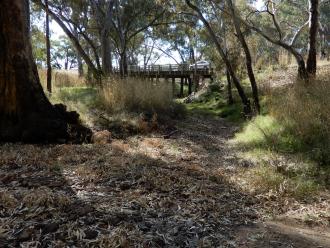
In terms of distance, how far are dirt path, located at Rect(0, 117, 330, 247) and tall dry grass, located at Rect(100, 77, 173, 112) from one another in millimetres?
3661

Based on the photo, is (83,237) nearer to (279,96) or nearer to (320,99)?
(320,99)

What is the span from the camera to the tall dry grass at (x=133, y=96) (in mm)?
9352

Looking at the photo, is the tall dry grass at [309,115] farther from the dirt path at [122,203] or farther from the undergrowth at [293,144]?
the dirt path at [122,203]

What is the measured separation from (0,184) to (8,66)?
8.73 feet

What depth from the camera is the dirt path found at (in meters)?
2.91

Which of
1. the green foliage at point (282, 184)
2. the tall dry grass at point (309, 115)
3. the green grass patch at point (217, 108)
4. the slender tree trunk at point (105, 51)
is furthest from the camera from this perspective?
the slender tree trunk at point (105, 51)

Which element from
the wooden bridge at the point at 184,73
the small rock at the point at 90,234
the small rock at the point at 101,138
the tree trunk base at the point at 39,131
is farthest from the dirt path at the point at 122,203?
the wooden bridge at the point at 184,73

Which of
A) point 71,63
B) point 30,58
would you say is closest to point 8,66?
point 30,58

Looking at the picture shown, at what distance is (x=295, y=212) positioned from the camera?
3.92m

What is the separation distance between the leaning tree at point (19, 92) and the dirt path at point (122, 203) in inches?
19.0

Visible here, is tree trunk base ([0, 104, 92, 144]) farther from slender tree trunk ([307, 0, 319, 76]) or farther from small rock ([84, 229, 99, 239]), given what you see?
slender tree trunk ([307, 0, 319, 76])

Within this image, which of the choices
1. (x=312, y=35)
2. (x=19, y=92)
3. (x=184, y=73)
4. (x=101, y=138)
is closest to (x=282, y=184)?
(x=101, y=138)

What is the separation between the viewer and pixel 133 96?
31.9 feet

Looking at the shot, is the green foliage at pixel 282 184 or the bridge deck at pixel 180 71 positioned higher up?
the bridge deck at pixel 180 71
